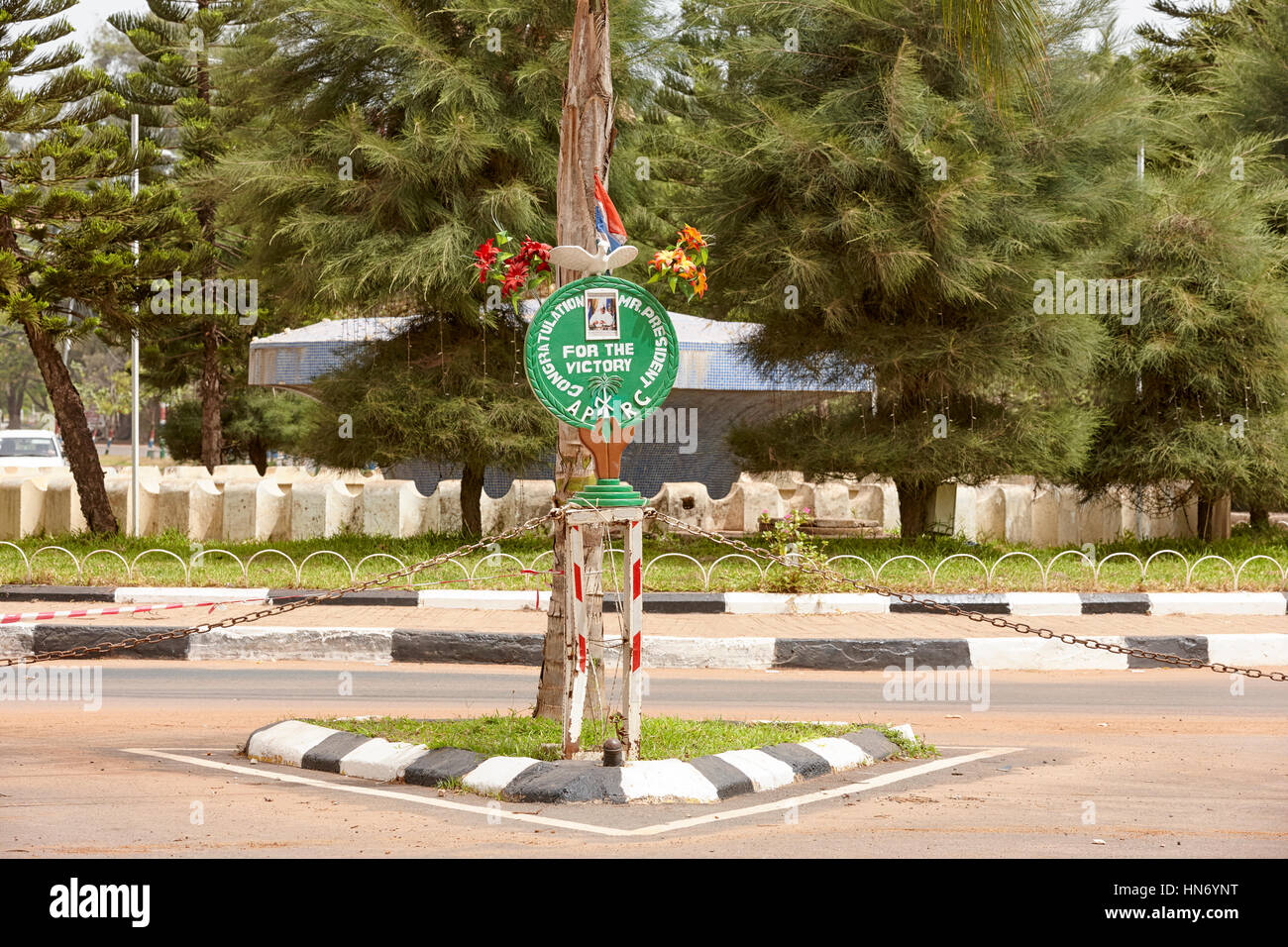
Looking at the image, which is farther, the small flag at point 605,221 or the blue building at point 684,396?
the blue building at point 684,396

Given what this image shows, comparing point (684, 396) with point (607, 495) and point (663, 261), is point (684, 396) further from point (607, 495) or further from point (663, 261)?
point (607, 495)

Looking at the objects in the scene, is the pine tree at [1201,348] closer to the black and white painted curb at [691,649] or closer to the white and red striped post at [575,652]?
the black and white painted curb at [691,649]

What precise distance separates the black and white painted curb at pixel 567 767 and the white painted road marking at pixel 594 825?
0.17m

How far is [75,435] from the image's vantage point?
52.1 ft

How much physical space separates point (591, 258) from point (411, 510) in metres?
11.4

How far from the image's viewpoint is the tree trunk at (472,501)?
53.5 feet

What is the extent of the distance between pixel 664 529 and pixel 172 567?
6.03 metres

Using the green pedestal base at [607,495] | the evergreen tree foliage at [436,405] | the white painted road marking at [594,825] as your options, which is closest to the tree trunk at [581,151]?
the green pedestal base at [607,495]

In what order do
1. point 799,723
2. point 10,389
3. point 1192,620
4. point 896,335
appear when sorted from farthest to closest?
point 10,389
point 896,335
point 1192,620
point 799,723

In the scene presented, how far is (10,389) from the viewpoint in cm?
6862

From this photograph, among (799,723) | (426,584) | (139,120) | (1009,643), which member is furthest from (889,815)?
(139,120)

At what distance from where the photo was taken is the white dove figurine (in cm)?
607

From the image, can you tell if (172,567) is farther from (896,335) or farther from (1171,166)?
(1171,166)

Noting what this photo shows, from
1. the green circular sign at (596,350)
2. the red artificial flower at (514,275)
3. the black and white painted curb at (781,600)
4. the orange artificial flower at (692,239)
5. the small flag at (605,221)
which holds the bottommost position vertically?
the black and white painted curb at (781,600)
